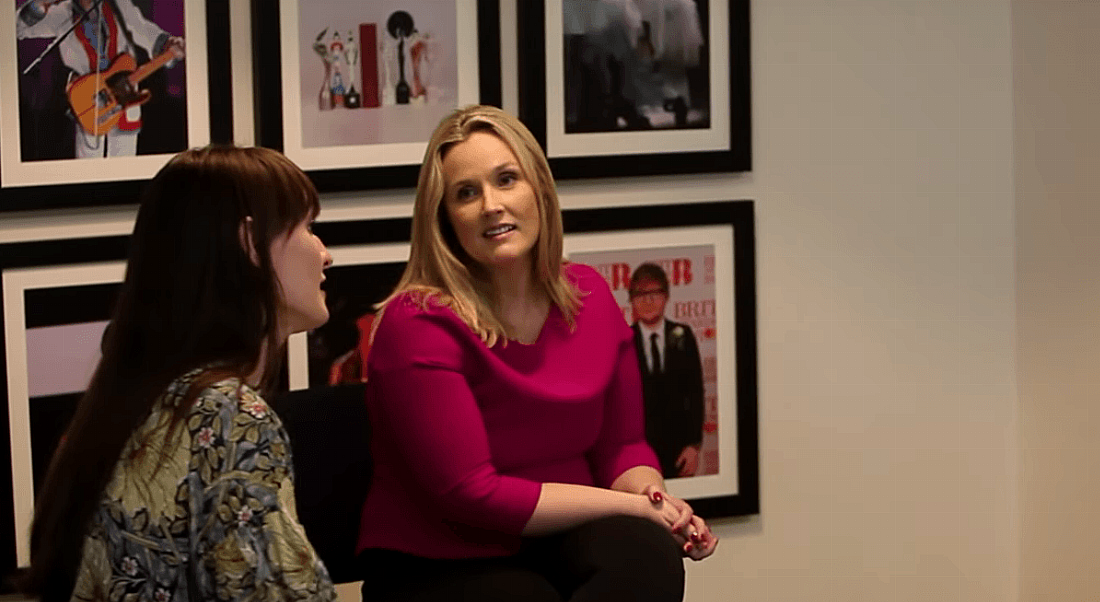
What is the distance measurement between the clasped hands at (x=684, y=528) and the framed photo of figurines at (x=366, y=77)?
0.85 m

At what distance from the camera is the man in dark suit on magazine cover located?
3090mm

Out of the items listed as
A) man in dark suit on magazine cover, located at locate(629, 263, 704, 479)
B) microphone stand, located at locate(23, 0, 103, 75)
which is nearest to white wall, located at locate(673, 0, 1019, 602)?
man in dark suit on magazine cover, located at locate(629, 263, 704, 479)

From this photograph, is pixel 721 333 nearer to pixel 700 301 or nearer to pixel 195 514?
pixel 700 301

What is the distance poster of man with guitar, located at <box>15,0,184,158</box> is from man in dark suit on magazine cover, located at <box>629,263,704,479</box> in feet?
3.37

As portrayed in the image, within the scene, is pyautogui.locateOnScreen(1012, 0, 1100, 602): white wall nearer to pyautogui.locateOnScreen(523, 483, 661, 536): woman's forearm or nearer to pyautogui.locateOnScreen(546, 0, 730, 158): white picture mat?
pyautogui.locateOnScreen(546, 0, 730, 158): white picture mat

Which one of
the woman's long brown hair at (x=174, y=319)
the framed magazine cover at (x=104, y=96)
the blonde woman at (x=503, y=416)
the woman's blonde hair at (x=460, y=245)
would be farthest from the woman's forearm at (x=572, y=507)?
the framed magazine cover at (x=104, y=96)

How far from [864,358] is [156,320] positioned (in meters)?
1.95

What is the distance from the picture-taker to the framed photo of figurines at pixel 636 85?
2.95 metres

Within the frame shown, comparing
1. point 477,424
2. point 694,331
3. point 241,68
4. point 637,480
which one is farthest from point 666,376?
point 241,68

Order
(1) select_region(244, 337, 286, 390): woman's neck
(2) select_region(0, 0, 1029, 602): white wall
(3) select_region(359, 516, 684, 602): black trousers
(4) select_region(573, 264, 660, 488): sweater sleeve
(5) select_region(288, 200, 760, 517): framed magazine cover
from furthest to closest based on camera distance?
(2) select_region(0, 0, 1029, 602): white wall < (5) select_region(288, 200, 760, 517): framed magazine cover < (4) select_region(573, 264, 660, 488): sweater sleeve < (3) select_region(359, 516, 684, 602): black trousers < (1) select_region(244, 337, 286, 390): woman's neck

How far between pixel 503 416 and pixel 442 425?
148 mm

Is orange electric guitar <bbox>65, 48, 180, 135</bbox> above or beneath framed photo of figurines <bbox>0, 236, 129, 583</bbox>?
above

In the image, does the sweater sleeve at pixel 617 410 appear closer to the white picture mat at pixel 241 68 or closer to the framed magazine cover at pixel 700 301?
the framed magazine cover at pixel 700 301

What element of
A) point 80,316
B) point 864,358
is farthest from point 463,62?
point 864,358
